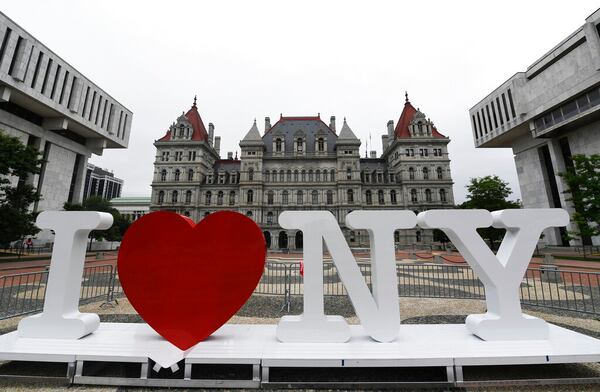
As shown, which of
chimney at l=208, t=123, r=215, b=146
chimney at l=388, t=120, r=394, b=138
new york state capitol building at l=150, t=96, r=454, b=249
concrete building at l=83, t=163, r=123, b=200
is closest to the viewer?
new york state capitol building at l=150, t=96, r=454, b=249

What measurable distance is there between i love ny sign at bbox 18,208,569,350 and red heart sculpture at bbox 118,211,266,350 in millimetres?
16

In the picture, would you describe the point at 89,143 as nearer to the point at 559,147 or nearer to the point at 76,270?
the point at 76,270

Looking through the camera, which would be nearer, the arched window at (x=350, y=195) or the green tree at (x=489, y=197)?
the green tree at (x=489, y=197)

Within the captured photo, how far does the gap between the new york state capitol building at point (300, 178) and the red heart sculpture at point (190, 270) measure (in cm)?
3806

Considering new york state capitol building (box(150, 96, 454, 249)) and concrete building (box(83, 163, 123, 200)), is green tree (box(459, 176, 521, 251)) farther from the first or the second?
concrete building (box(83, 163, 123, 200))

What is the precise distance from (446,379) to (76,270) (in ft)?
21.7

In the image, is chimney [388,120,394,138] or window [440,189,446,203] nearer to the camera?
window [440,189,446,203]

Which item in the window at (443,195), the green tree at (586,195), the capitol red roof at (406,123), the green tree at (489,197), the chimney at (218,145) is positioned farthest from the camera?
the chimney at (218,145)

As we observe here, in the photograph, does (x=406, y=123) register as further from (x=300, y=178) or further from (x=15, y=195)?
(x=15, y=195)

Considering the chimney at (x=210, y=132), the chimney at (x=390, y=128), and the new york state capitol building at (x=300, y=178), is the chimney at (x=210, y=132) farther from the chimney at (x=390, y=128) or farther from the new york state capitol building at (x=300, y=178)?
the chimney at (x=390, y=128)

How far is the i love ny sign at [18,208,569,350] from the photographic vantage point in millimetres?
4250

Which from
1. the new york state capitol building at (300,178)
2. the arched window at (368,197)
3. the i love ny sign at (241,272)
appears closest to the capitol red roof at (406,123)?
the new york state capitol building at (300,178)

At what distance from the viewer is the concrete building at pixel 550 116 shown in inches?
1181

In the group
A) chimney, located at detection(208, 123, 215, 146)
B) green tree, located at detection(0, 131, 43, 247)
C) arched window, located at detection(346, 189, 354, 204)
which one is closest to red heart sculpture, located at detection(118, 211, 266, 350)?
green tree, located at detection(0, 131, 43, 247)
